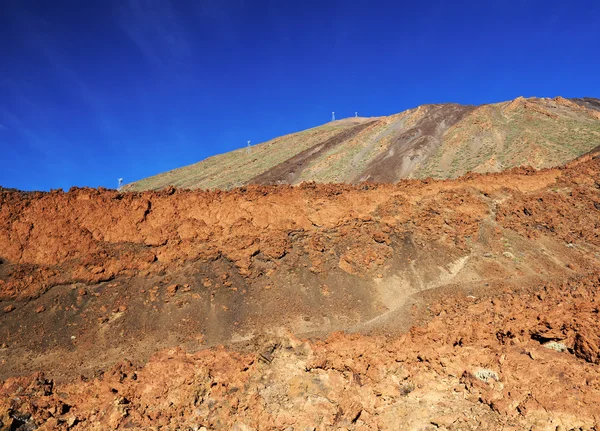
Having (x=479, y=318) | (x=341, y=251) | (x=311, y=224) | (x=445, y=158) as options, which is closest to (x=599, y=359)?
(x=479, y=318)

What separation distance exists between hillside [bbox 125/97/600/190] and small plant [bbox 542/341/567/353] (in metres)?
21.9

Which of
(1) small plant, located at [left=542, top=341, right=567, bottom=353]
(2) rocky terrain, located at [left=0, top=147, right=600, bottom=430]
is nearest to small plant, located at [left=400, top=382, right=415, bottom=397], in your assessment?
(2) rocky terrain, located at [left=0, top=147, right=600, bottom=430]

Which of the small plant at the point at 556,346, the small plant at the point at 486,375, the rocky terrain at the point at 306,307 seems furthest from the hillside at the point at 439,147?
the small plant at the point at 486,375

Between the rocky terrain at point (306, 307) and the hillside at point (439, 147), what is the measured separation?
12.4 meters

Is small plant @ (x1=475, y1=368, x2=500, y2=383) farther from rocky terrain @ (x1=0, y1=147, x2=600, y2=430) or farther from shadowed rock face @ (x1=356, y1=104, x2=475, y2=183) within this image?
shadowed rock face @ (x1=356, y1=104, x2=475, y2=183)

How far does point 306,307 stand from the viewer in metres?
11.2

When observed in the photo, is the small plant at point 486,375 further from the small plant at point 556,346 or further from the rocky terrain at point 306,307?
the small plant at point 556,346

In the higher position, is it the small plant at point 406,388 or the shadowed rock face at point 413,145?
the shadowed rock face at point 413,145

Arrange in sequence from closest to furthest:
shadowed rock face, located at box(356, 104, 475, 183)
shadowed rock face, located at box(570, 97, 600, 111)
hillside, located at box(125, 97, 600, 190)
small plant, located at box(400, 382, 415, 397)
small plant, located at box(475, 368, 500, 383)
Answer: small plant, located at box(475, 368, 500, 383)
small plant, located at box(400, 382, 415, 397)
hillside, located at box(125, 97, 600, 190)
shadowed rock face, located at box(356, 104, 475, 183)
shadowed rock face, located at box(570, 97, 600, 111)

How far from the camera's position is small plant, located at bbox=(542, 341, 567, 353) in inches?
303

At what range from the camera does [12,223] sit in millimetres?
11445

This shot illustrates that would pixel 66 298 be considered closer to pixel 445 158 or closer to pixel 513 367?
pixel 513 367

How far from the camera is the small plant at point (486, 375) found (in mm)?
7277

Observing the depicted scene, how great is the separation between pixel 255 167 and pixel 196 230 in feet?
123
